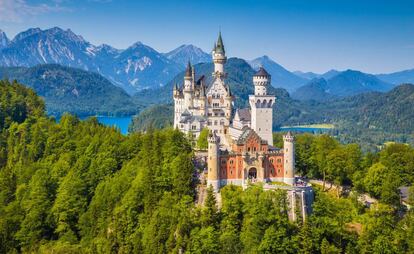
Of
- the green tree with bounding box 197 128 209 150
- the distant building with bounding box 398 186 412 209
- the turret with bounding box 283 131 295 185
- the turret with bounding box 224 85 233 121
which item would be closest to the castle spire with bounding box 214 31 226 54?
the turret with bounding box 224 85 233 121

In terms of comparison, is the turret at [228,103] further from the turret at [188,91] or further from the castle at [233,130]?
the turret at [188,91]

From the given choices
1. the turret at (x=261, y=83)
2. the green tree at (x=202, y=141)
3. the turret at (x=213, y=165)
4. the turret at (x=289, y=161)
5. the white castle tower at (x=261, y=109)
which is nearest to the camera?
the turret at (x=213, y=165)

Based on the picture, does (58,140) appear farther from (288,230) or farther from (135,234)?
(288,230)

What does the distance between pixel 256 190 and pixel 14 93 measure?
6969cm

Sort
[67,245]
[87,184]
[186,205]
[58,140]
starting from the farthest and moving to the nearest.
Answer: [58,140]
[87,184]
[67,245]
[186,205]

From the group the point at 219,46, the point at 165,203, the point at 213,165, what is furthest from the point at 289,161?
the point at 219,46

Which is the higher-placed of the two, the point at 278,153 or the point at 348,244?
the point at 278,153

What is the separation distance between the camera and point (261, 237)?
181 feet

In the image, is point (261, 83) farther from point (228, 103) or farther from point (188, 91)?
point (188, 91)

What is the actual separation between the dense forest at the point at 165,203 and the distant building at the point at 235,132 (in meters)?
2.89

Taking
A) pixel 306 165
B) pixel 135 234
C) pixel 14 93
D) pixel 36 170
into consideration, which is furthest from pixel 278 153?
pixel 14 93

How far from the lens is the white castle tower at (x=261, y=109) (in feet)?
238

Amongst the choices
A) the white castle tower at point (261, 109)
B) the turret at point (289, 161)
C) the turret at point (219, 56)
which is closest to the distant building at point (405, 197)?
the turret at point (289, 161)

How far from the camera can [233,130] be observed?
76.8m
